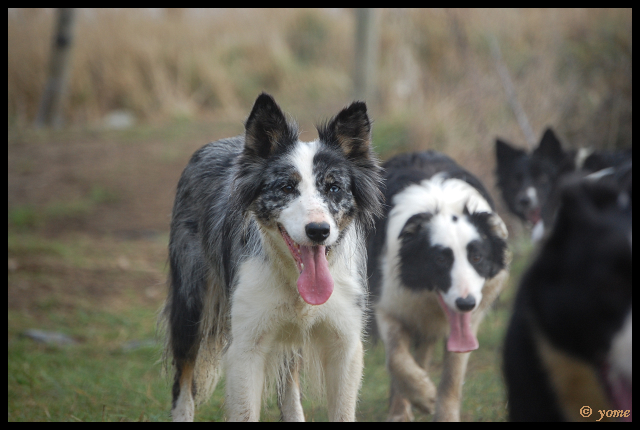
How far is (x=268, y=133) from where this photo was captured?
3582mm

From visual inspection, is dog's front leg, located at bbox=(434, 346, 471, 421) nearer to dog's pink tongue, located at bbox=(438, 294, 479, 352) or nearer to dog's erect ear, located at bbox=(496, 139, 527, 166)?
dog's pink tongue, located at bbox=(438, 294, 479, 352)

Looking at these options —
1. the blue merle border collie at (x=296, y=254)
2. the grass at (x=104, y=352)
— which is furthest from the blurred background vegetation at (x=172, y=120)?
the blue merle border collie at (x=296, y=254)

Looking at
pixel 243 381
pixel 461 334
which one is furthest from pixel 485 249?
pixel 243 381

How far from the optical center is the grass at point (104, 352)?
15.3 ft

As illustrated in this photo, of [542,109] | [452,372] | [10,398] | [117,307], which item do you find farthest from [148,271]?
[542,109]

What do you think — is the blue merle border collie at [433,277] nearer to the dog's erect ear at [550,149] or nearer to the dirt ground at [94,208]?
the dog's erect ear at [550,149]

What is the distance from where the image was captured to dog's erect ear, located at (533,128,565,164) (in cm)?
657

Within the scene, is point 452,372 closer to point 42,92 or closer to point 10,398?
point 10,398

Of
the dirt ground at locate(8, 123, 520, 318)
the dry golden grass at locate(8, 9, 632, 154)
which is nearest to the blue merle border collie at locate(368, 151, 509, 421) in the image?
the dirt ground at locate(8, 123, 520, 318)

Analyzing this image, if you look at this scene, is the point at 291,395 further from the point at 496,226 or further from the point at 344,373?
the point at 496,226

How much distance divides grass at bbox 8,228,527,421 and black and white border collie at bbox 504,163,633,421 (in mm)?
1235

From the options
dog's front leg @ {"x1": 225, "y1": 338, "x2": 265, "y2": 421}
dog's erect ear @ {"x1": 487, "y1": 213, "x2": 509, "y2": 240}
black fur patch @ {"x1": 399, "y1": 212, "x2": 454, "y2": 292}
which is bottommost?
dog's front leg @ {"x1": 225, "y1": 338, "x2": 265, "y2": 421}

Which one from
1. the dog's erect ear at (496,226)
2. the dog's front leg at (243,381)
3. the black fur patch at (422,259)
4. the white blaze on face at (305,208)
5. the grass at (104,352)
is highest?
the white blaze on face at (305,208)

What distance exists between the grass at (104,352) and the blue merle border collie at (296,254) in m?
0.83
